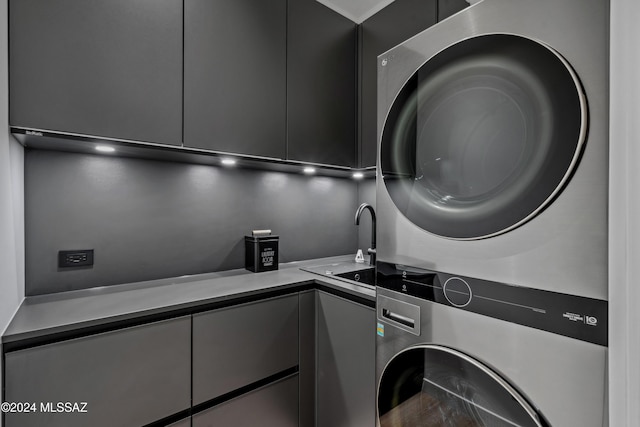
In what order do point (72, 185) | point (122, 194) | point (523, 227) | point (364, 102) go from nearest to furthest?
point (523, 227) → point (72, 185) → point (122, 194) → point (364, 102)

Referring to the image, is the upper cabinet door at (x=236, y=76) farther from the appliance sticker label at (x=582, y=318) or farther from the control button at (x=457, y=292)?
the appliance sticker label at (x=582, y=318)

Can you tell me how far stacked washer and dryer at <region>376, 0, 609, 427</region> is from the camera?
59 centimetres

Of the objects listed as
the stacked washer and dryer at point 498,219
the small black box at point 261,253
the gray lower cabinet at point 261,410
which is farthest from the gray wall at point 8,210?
the stacked washer and dryer at point 498,219

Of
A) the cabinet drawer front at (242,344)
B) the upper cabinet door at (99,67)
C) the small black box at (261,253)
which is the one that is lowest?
the cabinet drawer front at (242,344)

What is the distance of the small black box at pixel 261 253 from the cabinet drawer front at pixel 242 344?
38 cm

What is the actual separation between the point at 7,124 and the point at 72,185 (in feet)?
1.42

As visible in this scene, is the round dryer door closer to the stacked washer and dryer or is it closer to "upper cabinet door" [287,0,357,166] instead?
the stacked washer and dryer

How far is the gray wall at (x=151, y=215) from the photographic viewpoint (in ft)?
4.21

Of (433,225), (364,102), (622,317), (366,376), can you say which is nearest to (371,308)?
(366,376)

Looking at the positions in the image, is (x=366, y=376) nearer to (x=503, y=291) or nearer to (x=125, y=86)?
(x=503, y=291)

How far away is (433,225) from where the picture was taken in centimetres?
85

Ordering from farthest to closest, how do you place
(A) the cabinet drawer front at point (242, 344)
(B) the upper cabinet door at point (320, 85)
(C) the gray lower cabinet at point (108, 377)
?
(B) the upper cabinet door at point (320, 85) → (A) the cabinet drawer front at point (242, 344) → (C) the gray lower cabinet at point (108, 377)

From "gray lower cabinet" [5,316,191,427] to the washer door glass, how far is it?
1.04m

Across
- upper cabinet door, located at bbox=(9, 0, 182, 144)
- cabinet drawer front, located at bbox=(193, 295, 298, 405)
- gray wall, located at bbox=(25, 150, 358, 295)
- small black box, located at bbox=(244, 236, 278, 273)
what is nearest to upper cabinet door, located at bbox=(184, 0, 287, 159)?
upper cabinet door, located at bbox=(9, 0, 182, 144)
